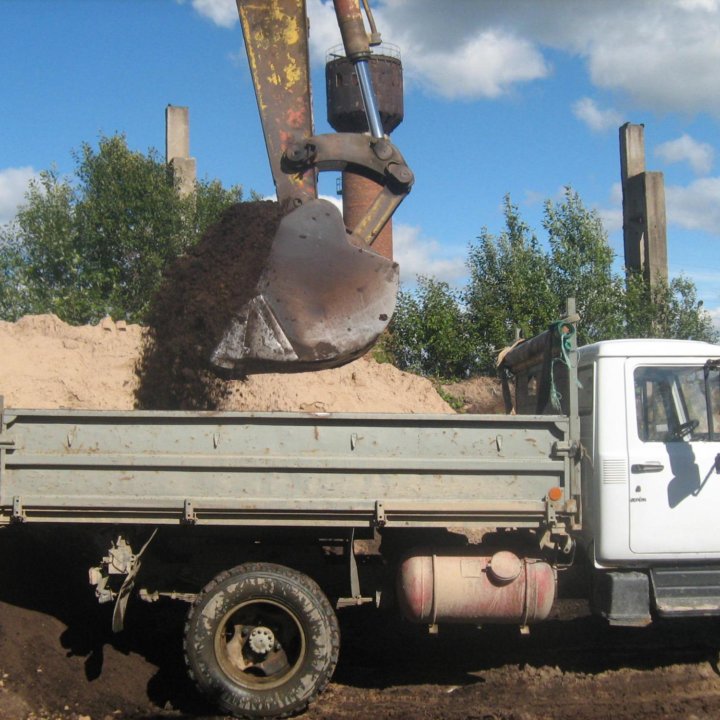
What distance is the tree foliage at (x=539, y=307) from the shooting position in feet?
55.3

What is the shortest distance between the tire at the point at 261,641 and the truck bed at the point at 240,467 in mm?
437

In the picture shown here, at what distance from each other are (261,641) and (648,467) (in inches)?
106

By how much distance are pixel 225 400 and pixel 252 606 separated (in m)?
3.23

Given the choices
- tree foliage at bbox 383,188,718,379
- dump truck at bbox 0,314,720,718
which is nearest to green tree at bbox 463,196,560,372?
tree foliage at bbox 383,188,718,379

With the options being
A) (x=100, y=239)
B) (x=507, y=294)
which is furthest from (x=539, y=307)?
(x=100, y=239)

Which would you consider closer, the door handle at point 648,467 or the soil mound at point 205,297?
the door handle at point 648,467

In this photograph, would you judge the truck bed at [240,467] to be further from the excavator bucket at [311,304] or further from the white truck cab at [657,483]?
the excavator bucket at [311,304]

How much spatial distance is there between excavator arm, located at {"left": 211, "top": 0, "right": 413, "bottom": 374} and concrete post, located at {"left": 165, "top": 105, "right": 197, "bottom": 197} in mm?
12838

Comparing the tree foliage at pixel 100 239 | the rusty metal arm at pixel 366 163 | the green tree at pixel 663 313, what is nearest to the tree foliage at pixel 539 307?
the green tree at pixel 663 313

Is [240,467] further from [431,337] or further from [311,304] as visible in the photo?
[431,337]

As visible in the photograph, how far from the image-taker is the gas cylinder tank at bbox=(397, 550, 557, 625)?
5.68 metres

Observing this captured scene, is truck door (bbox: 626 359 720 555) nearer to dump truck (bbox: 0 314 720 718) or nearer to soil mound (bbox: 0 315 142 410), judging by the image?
dump truck (bbox: 0 314 720 718)

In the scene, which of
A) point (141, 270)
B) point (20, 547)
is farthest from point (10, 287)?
point (20, 547)

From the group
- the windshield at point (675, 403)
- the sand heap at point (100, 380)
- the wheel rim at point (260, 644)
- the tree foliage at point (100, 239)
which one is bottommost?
the wheel rim at point (260, 644)
